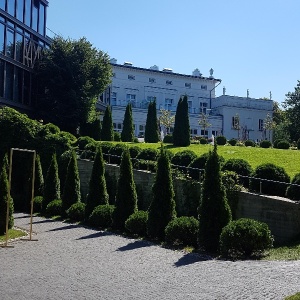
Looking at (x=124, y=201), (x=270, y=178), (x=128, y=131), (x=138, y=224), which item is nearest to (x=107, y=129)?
(x=128, y=131)

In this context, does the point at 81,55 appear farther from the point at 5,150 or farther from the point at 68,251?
the point at 68,251

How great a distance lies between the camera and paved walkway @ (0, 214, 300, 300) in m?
9.11

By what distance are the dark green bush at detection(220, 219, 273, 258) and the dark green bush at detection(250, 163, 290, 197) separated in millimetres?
4121

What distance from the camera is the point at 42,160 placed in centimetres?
3078

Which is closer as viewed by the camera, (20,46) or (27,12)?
(20,46)

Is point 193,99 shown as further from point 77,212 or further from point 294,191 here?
point 294,191

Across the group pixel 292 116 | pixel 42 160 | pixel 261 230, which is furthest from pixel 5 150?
pixel 292 116

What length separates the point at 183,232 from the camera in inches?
594

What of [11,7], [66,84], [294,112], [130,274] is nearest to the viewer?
[130,274]

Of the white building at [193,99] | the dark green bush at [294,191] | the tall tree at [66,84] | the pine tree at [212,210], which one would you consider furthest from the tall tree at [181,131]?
the white building at [193,99]

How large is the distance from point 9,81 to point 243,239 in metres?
28.6

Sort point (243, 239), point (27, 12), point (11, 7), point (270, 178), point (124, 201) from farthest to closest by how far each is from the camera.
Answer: point (27, 12), point (11, 7), point (124, 201), point (270, 178), point (243, 239)

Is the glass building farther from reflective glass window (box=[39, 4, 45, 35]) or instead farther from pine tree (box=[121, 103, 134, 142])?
pine tree (box=[121, 103, 134, 142])

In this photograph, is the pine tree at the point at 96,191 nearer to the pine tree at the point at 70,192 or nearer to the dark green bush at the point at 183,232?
the pine tree at the point at 70,192
